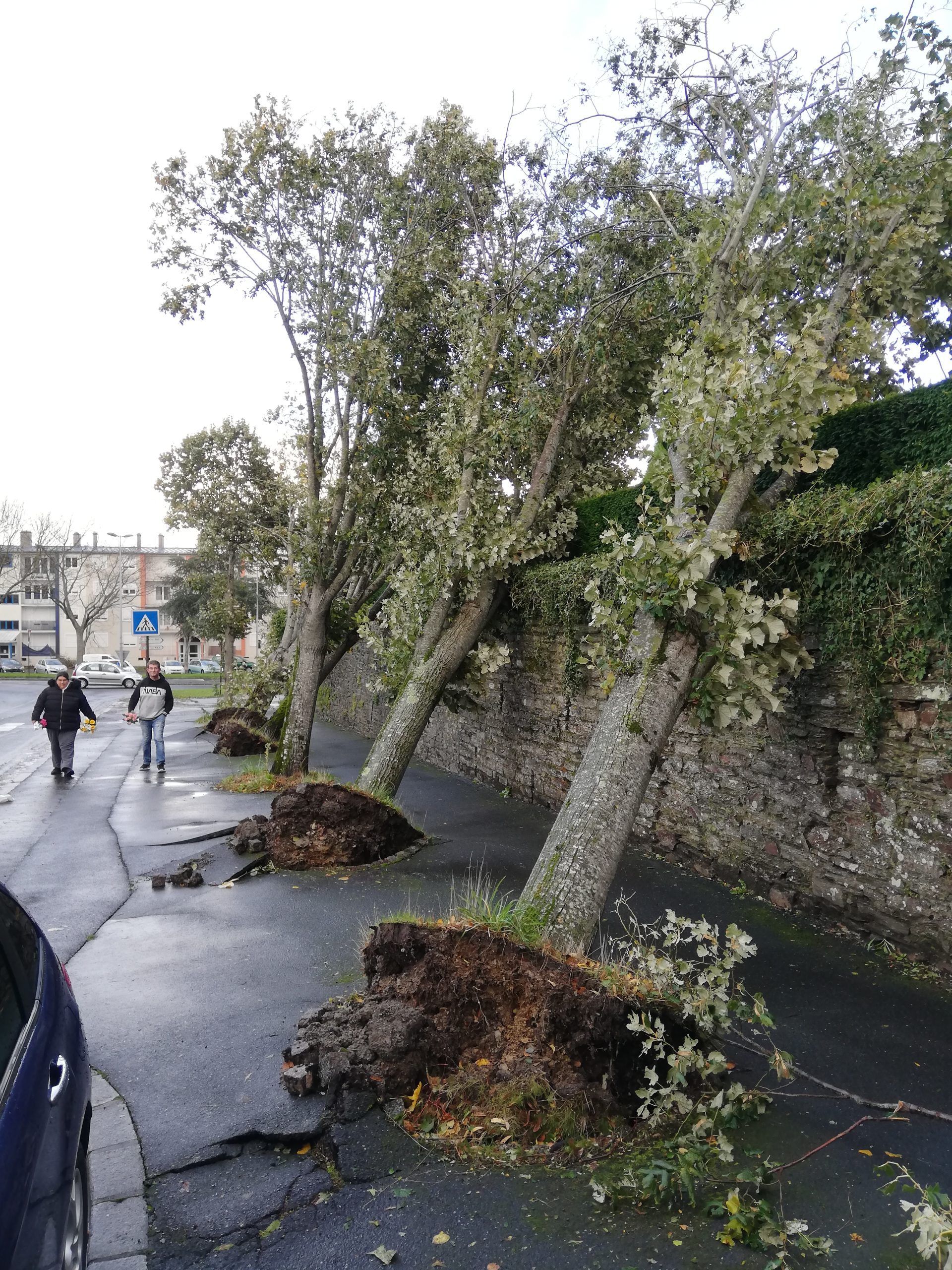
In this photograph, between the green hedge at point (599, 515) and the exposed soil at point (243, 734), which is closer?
the green hedge at point (599, 515)

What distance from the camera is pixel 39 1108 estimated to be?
7.25 ft

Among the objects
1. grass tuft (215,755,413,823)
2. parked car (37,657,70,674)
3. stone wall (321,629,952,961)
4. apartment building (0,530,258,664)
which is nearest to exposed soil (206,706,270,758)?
grass tuft (215,755,413,823)

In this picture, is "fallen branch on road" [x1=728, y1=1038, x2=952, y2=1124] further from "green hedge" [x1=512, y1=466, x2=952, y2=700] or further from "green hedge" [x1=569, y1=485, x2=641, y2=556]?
"green hedge" [x1=569, y1=485, x2=641, y2=556]

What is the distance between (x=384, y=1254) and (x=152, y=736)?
1298 cm

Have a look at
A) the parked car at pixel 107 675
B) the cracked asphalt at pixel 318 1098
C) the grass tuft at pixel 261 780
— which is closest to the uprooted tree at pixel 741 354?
the cracked asphalt at pixel 318 1098

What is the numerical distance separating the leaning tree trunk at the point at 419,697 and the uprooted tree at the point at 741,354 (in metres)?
2.05

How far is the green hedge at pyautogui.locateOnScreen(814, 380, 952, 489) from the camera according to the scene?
6566mm

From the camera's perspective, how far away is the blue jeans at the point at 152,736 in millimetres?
14492

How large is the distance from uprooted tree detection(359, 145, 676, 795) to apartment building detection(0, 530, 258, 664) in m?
56.6

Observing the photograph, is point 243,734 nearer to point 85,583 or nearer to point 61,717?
point 61,717

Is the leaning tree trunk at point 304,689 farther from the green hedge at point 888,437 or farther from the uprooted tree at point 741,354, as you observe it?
the green hedge at point 888,437

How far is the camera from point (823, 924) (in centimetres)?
620

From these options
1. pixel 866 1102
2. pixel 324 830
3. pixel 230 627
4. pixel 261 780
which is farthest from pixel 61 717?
pixel 230 627

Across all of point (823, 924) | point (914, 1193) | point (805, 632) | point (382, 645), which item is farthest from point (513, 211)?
point (914, 1193)
